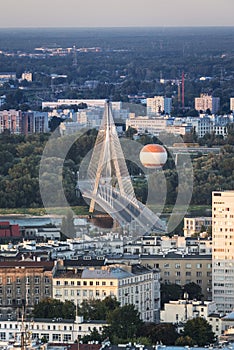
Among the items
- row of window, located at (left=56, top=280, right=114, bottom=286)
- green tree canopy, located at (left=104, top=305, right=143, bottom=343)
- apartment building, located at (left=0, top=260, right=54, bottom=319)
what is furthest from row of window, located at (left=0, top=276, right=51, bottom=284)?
green tree canopy, located at (left=104, top=305, right=143, bottom=343)

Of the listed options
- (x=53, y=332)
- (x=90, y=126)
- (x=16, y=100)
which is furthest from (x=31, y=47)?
(x=53, y=332)

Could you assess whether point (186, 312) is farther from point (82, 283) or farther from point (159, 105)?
point (159, 105)

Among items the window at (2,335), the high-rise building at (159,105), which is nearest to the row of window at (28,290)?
the window at (2,335)

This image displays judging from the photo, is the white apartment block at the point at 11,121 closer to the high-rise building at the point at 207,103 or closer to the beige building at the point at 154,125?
the beige building at the point at 154,125

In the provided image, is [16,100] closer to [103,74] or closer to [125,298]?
[103,74]

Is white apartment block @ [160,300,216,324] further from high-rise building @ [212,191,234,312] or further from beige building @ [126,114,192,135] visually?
beige building @ [126,114,192,135]

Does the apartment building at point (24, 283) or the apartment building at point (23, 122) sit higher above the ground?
the apartment building at point (24, 283)

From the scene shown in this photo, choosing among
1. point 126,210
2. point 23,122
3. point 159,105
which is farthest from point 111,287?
point 159,105
